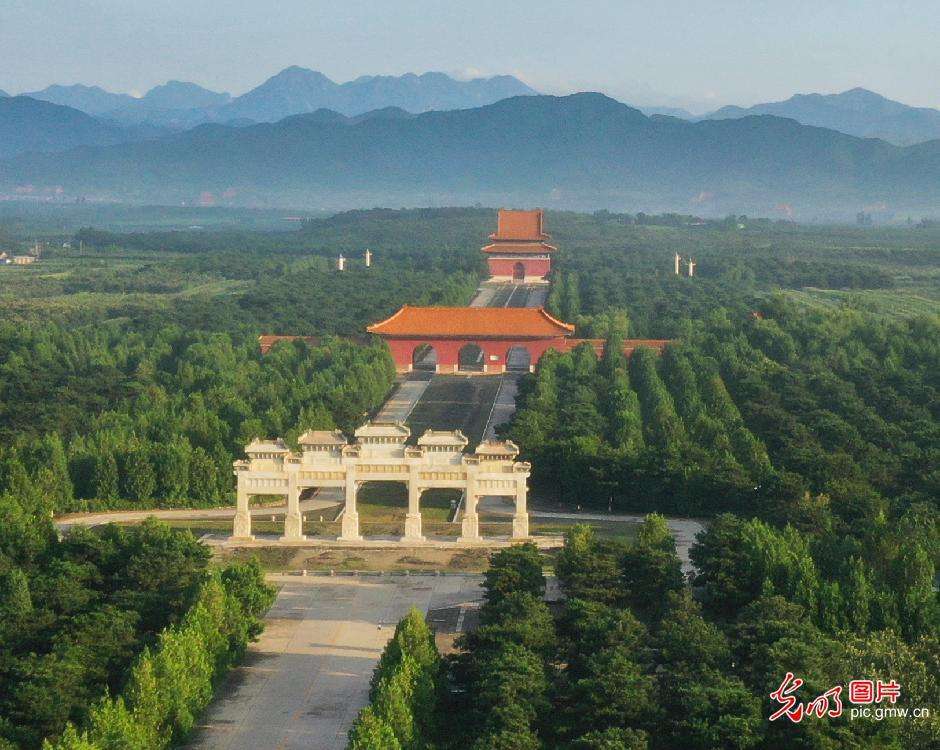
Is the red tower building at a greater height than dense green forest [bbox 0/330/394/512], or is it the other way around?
the red tower building

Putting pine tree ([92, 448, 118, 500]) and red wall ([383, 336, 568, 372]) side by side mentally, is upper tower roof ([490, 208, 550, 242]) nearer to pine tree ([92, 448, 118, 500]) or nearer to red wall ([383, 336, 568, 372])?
red wall ([383, 336, 568, 372])

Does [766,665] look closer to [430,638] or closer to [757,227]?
[430,638]

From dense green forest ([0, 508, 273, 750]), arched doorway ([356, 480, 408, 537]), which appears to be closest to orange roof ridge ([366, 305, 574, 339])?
arched doorway ([356, 480, 408, 537])

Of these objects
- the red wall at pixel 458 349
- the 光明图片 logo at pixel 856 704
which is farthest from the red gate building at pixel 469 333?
the 光明图片 logo at pixel 856 704

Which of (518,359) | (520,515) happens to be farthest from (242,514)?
(518,359)

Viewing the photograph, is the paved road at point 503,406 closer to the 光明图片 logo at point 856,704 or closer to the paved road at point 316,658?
the paved road at point 316,658

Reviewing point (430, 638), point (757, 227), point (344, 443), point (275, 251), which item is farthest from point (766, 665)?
point (757, 227)
